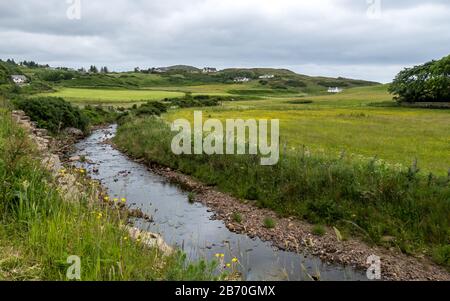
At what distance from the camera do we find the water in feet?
34.9

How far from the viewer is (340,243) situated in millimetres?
12812

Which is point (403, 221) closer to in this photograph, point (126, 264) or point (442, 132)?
point (126, 264)

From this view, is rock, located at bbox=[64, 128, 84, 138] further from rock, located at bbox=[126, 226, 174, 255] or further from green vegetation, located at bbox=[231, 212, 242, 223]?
rock, located at bbox=[126, 226, 174, 255]

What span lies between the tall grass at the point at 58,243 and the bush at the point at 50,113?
2511cm

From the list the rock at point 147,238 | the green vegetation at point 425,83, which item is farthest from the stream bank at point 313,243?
the green vegetation at point 425,83

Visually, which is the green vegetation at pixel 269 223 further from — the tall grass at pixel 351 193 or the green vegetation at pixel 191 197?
the green vegetation at pixel 191 197

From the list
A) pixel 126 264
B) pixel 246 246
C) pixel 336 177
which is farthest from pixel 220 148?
pixel 126 264

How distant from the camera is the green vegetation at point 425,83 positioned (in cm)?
6894

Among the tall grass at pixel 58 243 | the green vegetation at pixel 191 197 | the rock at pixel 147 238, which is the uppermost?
the tall grass at pixel 58 243

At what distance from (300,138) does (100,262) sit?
25056mm

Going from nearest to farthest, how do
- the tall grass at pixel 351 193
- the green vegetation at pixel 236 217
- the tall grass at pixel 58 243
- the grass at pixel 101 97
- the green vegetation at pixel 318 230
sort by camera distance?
the tall grass at pixel 58 243, the tall grass at pixel 351 193, the green vegetation at pixel 318 230, the green vegetation at pixel 236 217, the grass at pixel 101 97

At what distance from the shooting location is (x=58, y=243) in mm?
5625

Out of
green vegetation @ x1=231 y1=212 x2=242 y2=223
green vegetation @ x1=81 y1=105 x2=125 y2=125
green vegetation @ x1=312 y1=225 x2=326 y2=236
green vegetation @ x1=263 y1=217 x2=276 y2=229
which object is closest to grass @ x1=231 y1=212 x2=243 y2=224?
green vegetation @ x1=231 y1=212 x2=242 y2=223

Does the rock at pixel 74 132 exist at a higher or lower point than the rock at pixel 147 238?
lower
